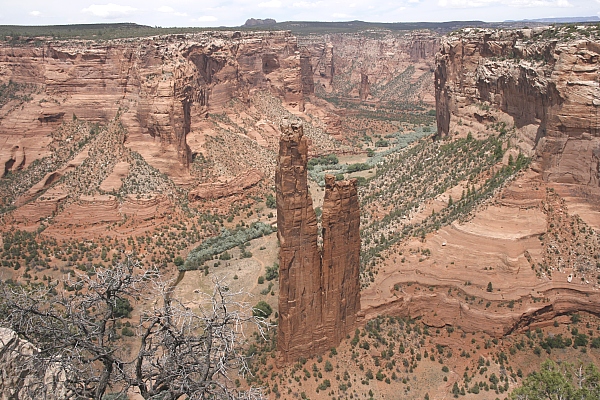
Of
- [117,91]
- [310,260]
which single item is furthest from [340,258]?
[117,91]

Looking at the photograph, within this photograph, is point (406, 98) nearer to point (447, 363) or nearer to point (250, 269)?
point (250, 269)

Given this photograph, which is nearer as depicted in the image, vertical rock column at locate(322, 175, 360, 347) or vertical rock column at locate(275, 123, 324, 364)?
vertical rock column at locate(275, 123, 324, 364)

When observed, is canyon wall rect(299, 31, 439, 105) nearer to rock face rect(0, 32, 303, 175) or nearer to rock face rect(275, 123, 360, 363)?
rock face rect(0, 32, 303, 175)

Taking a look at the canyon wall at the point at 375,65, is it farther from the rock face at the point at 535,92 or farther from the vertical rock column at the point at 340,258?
the vertical rock column at the point at 340,258

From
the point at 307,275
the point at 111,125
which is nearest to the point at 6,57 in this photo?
the point at 111,125

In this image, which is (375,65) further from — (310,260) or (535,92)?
(310,260)

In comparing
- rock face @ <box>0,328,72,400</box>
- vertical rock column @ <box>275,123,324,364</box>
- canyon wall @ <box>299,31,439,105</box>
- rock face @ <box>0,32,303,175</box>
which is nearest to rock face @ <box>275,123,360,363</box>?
vertical rock column @ <box>275,123,324,364</box>

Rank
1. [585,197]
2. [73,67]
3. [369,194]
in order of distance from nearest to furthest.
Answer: [585,197] → [369,194] → [73,67]
